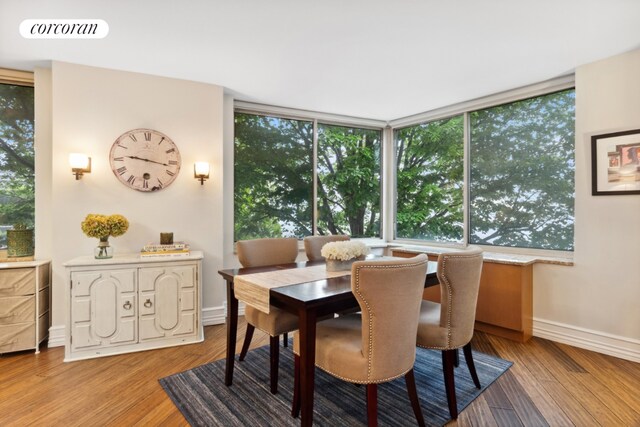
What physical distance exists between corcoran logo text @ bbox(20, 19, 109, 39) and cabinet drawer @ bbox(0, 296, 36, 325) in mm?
2098

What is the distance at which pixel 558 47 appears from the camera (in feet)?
8.81

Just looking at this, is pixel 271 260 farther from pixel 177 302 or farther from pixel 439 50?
pixel 439 50

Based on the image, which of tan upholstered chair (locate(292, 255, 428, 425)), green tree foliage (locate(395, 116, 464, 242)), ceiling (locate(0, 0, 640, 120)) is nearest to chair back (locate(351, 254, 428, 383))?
tan upholstered chair (locate(292, 255, 428, 425))

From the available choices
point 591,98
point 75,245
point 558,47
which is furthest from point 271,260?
point 591,98

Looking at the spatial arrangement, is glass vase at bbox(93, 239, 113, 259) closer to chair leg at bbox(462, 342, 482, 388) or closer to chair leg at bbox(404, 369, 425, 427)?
chair leg at bbox(404, 369, 425, 427)

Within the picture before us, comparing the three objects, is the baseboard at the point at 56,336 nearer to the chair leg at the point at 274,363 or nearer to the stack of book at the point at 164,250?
the stack of book at the point at 164,250

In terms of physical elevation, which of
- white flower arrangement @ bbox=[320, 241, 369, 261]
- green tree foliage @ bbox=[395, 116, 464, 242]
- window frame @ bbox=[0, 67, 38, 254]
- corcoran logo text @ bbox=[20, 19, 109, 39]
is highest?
corcoran logo text @ bbox=[20, 19, 109, 39]

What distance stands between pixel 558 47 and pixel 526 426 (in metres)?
2.74

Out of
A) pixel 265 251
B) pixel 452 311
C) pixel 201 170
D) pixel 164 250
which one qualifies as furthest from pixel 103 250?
pixel 452 311

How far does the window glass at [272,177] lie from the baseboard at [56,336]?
6.11 ft

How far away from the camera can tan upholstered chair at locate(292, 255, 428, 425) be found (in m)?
1.60

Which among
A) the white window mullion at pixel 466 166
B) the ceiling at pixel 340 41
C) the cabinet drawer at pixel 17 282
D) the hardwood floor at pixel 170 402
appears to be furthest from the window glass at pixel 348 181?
the cabinet drawer at pixel 17 282

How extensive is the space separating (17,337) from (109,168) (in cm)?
160

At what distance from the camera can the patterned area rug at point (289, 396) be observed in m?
2.00
